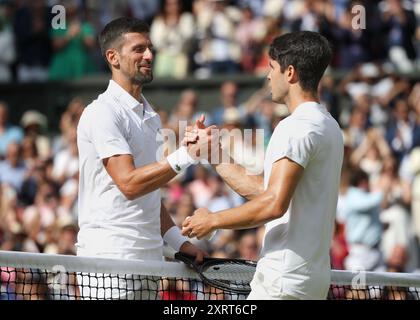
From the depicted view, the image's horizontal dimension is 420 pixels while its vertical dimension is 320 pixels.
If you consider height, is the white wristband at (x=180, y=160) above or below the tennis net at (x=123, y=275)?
above

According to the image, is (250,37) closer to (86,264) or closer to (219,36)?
(219,36)

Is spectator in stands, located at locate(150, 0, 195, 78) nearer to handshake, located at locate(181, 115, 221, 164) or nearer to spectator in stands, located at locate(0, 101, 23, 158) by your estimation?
spectator in stands, located at locate(0, 101, 23, 158)

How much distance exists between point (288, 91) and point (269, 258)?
3.01 ft

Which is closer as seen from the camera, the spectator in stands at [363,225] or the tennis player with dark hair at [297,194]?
the tennis player with dark hair at [297,194]

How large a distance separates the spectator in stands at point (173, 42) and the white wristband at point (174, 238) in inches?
389

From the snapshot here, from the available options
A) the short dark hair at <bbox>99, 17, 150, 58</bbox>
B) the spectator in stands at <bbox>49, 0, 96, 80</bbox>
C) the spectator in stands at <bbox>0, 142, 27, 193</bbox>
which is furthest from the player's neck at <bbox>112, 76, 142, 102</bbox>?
the spectator in stands at <bbox>49, 0, 96, 80</bbox>

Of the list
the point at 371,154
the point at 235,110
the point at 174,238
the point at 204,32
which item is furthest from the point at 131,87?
the point at 204,32

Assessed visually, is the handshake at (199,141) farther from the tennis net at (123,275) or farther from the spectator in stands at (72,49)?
the spectator in stands at (72,49)

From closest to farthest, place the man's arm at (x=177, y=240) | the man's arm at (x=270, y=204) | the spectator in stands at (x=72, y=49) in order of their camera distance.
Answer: the man's arm at (x=270, y=204) → the man's arm at (x=177, y=240) → the spectator in stands at (x=72, y=49)

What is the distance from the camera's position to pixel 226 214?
6.32 meters

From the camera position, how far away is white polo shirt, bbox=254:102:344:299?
634cm

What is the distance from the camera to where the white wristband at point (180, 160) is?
6918 millimetres

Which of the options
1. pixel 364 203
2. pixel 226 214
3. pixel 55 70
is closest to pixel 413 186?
pixel 364 203

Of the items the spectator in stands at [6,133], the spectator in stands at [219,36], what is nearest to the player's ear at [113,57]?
the spectator in stands at [6,133]
